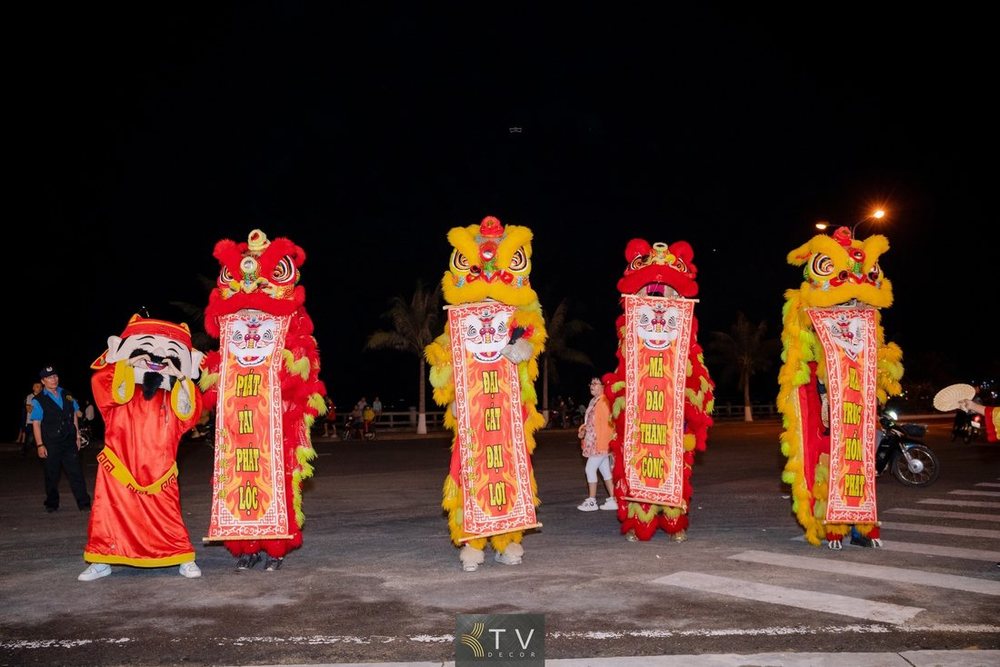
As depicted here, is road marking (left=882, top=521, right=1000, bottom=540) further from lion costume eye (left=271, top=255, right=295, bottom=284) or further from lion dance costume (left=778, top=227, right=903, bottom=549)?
lion costume eye (left=271, top=255, right=295, bottom=284)

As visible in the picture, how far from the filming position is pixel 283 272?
812cm

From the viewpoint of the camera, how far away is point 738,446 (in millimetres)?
23781

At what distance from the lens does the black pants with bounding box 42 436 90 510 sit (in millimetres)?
11531

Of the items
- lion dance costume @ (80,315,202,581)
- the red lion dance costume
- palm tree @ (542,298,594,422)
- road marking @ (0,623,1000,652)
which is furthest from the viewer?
palm tree @ (542,298,594,422)

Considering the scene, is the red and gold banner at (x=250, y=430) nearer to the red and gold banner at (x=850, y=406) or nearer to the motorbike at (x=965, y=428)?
the red and gold banner at (x=850, y=406)

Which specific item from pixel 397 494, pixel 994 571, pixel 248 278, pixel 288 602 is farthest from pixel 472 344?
pixel 397 494

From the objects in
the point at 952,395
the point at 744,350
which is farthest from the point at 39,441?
the point at 744,350

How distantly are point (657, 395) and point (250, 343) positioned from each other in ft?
13.7

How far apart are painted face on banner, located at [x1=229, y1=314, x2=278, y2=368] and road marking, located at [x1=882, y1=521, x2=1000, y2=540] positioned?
23.5 feet

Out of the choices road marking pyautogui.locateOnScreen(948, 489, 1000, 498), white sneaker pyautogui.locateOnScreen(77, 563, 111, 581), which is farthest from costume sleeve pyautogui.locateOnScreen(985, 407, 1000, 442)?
white sneaker pyautogui.locateOnScreen(77, 563, 111, 581)

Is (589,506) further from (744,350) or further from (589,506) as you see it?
(744,350)

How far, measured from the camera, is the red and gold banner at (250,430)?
25.9 ft

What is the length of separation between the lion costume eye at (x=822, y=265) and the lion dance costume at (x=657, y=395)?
3.95 feet

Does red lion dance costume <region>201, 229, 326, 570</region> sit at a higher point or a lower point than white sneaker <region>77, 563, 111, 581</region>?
higher
